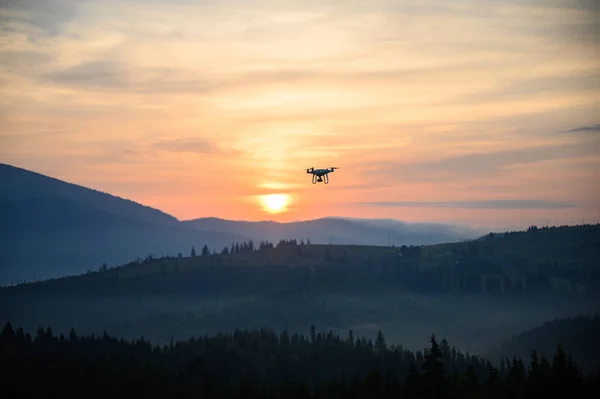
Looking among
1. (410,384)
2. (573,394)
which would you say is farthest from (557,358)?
(410,384)

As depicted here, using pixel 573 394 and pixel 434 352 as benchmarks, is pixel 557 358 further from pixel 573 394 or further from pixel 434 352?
pixel 434 352

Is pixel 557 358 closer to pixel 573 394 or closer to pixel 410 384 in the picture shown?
pixel 573 394

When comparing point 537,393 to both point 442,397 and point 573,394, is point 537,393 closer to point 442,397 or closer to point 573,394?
point 573,394

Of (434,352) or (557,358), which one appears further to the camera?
(557,358)

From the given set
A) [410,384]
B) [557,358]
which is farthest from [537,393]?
[410,384]

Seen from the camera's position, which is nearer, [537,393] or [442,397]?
[442,397]

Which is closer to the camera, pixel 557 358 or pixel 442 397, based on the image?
pixel 442 397
